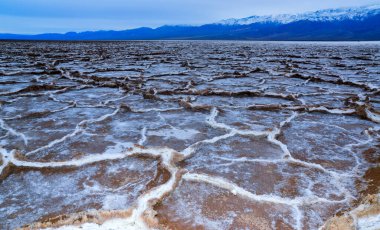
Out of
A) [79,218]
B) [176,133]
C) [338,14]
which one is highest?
[79,218]

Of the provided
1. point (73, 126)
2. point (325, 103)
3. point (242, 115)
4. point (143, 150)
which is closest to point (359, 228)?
point (143, 150)

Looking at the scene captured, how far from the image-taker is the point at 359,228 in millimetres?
1276

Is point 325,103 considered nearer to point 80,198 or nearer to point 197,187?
point 197,187

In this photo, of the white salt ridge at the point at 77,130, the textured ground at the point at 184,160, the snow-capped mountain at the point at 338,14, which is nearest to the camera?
the textured ground at the point at 184,160

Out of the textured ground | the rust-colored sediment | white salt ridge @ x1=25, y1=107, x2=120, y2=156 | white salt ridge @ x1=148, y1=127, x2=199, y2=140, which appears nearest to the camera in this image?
the rust-colored sediment

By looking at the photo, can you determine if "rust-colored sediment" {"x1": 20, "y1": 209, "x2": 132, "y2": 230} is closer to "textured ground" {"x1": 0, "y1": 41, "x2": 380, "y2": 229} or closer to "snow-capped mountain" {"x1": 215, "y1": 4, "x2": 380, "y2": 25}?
"textured ground" {"x1": 0, "y1": 41, "x2": 380, "y2": 229}

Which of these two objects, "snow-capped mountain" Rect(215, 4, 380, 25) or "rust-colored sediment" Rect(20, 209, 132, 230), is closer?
"rust-colored sediment" Rect(20, 209, 132, 230)

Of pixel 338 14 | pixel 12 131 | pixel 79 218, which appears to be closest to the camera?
pixel 79 218

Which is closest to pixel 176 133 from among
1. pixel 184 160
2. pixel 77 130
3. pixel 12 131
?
pixel 184 160

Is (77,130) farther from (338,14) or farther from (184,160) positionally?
(338,14)

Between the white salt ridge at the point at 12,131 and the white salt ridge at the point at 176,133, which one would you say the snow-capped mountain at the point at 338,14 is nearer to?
the white salt ridge at the point at 176,133

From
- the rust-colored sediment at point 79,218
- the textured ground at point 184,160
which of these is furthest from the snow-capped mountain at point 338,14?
the rust-colored sediment at point 79,218

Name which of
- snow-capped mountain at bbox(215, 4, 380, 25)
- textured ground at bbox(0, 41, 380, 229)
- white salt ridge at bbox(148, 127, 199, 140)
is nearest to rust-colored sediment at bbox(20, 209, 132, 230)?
textured ground at bbox(0, 41, 380, 229)

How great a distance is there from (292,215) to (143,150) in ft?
3.65
